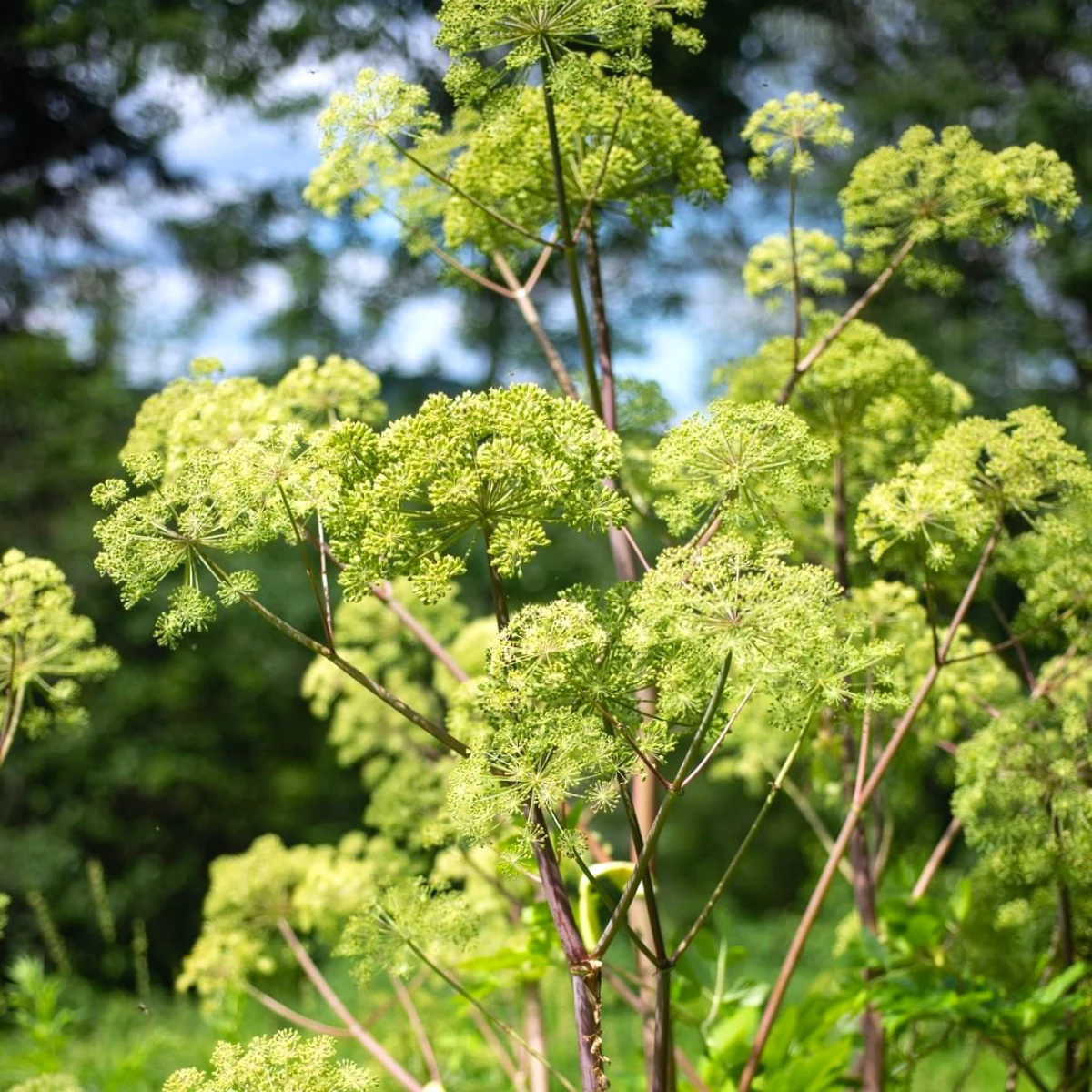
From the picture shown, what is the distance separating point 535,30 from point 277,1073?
1.27 metres

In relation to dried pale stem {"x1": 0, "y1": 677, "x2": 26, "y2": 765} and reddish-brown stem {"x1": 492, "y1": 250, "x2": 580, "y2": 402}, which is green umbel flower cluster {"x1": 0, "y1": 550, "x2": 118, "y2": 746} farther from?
reddish-brown stem {"x1": 492, "y1": 250, "x2": 580, "y2": 402}

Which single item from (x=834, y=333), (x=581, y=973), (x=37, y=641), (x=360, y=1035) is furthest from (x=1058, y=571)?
(x=37, y=641)

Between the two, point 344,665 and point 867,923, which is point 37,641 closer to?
point 344,665

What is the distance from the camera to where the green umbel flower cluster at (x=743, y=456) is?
1536 mm

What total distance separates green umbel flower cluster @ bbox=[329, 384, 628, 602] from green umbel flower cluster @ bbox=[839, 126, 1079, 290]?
107cm

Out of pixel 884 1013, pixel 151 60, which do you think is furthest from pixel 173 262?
pixel 884 1013

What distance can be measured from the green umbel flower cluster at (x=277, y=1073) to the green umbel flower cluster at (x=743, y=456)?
0.77 m

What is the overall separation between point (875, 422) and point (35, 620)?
1.54 metres

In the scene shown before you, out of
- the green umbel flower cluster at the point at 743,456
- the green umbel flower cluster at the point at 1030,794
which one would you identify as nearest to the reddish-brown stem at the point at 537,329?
the green umbel flower cluster at the point at 743,456

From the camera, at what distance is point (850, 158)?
9.42m

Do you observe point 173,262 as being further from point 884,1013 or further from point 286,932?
point 884,1013

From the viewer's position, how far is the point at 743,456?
5.07 ft

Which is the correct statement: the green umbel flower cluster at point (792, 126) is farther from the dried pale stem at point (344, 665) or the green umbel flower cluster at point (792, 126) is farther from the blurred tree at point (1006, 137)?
the blurred tree at point (1006, 137)

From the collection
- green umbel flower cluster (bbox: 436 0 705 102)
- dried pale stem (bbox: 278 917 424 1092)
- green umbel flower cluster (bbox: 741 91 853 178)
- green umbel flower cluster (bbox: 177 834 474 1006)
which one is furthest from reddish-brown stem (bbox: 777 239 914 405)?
dried pale stem (bbox: 278 917 424 1092)
